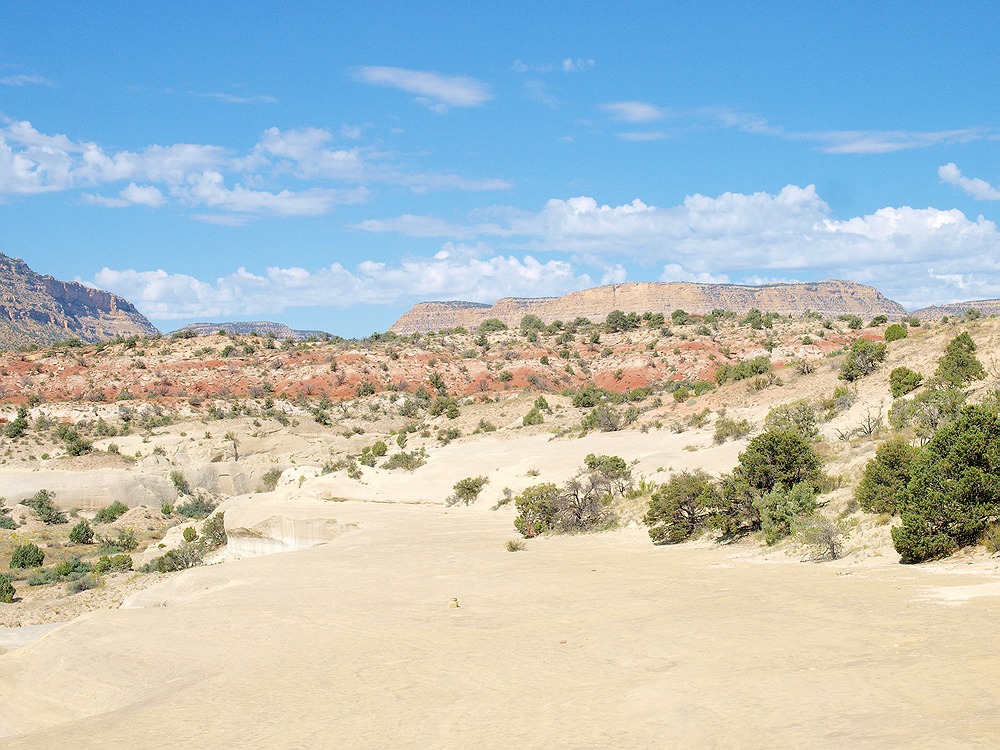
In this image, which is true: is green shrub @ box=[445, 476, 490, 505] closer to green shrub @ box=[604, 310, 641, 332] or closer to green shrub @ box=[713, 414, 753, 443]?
green shrub @ box=[713, 414, 753, 443]

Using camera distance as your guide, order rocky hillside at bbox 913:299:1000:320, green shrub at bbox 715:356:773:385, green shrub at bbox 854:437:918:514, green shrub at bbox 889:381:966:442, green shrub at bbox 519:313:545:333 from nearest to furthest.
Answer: green shrub at bbox 854:437:918:514, green shrub at bbox 889:381:966:442, green shrub at bbox 715:356:773:385, green shrub at bbox 519:313:545:333, rocky hillside at bbox 913:299:1000:320

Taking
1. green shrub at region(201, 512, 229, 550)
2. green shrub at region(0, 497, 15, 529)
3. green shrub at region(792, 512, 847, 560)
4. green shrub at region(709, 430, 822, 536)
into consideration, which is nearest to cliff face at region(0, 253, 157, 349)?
green shrub at region(0, 497, 15, 529)

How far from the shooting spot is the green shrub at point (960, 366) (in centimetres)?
2536

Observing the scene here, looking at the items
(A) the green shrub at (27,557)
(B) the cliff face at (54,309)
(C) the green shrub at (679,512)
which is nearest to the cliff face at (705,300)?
(B) the cliff face at (54,309)

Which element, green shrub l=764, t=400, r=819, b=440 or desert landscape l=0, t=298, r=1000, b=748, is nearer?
desert landscape l=0, t=298, r=1000, b=748

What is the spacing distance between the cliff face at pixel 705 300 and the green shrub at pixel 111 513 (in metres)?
123

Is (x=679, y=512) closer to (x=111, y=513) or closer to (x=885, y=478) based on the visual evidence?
(x=885, y=478)

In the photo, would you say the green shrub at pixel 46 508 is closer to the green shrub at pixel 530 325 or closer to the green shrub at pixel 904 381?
the green shrub at pixel 904 381

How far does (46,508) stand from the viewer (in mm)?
35688

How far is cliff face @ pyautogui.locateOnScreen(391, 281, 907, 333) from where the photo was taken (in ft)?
541

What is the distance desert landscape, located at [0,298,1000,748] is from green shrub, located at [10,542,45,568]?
548 millimetres

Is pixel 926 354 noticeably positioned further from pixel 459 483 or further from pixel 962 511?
pixel 962 511

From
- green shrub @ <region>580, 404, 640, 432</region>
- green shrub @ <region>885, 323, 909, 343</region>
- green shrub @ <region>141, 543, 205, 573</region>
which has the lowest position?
green shrub @ <region>141, 543, 205, 573</region>

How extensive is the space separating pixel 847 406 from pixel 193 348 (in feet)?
197
